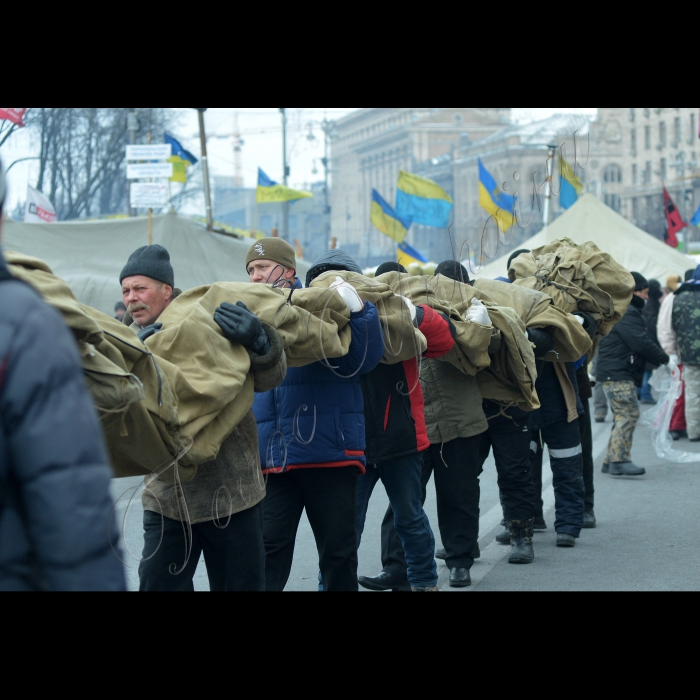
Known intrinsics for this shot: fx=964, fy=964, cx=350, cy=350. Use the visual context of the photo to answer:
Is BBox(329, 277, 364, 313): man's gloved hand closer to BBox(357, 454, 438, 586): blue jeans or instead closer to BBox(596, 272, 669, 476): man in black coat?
BBox(357, 454, 438, 586): blue jeans

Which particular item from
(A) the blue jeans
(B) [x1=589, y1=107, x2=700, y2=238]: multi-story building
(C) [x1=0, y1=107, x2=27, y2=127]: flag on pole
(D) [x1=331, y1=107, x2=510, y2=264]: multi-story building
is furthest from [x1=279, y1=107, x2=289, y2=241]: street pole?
(A) the blue jeans

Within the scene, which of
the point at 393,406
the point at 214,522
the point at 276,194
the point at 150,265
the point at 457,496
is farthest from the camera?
the point at 276,194

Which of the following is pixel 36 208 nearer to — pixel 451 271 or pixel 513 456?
pixel 451 271

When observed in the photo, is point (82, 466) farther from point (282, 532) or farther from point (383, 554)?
point (383, 554)

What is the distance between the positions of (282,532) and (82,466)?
8.67ft

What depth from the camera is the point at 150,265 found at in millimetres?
3818

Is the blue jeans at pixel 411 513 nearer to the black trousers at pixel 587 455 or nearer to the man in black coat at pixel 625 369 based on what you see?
the black trousers at pixel 587 455

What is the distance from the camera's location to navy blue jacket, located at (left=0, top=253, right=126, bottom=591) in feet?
5.27

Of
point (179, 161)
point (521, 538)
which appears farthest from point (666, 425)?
point (179, 161)

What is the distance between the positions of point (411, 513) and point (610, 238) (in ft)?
47.0

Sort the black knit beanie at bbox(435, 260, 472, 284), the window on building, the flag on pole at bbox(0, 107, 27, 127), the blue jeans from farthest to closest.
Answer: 1. the window on building
2. the flag on pole at bbox(0, 107, 27, 127)
3. the black knit beanie at bbox(435, 260, 472, 284)
4. the blue jeans

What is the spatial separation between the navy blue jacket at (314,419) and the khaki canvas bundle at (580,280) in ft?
8.99

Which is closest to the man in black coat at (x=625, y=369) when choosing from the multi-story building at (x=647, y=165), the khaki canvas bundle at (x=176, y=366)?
the khaki canvas bundle at (x=176, y=366)

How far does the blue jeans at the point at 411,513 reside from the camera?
4.98 m
